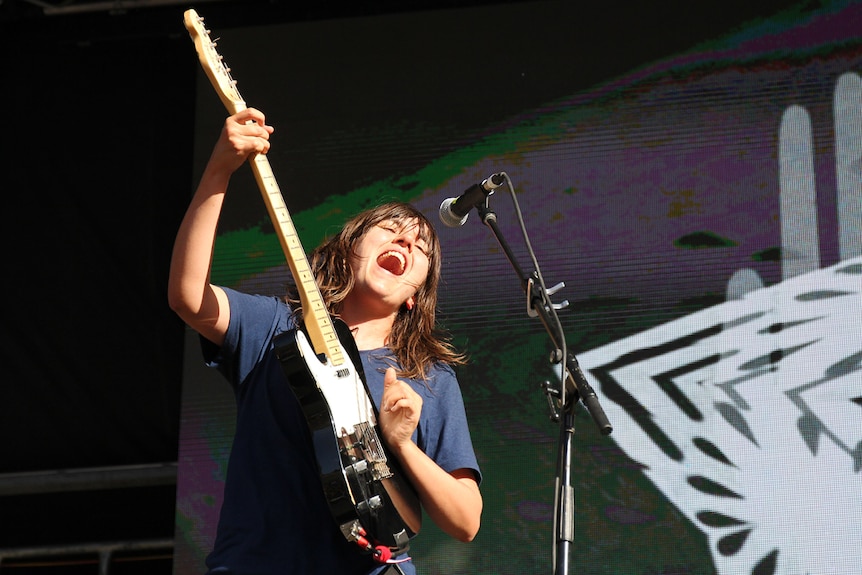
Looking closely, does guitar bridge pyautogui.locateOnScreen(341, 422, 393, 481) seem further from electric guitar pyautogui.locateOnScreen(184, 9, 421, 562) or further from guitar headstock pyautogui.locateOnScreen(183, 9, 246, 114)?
guitar headstock pyautogui.locateOnScreen(183, 9, 246, 114)

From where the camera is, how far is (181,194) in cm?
454

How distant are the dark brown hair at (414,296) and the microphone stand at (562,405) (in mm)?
224

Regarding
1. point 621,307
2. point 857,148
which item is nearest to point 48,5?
point 621,307

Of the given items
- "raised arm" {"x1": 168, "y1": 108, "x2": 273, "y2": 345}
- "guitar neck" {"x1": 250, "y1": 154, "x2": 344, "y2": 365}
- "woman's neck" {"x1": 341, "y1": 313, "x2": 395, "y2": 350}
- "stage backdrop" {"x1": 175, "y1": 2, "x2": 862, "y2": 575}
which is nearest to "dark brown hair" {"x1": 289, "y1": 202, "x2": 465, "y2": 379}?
"woman's neck" {"x1": 341, "y1": 313, "x2": 395, "y2": 350}

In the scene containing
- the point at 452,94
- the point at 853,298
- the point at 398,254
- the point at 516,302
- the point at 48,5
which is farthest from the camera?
the point at 48,5

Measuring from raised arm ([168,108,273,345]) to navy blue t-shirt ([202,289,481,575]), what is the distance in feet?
0.45

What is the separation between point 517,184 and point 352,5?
43.8 inches

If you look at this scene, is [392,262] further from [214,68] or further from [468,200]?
[214,68]

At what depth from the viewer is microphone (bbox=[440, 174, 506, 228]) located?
2332mm

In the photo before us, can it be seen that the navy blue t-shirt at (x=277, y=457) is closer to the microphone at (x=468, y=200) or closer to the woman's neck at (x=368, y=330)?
the woman's neck at (x=368, y=330)

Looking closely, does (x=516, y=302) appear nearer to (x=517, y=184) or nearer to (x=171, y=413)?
(x=517, y=184)

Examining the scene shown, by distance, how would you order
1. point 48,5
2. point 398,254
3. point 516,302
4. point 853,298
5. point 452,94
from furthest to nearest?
point 48,5, point 452,94, point 516,302, point 853,298, point 398,254

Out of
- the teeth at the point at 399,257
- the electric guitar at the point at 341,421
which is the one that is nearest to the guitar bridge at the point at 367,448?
the electric guitar at the point at 341,421

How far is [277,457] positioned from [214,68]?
0.82 m
